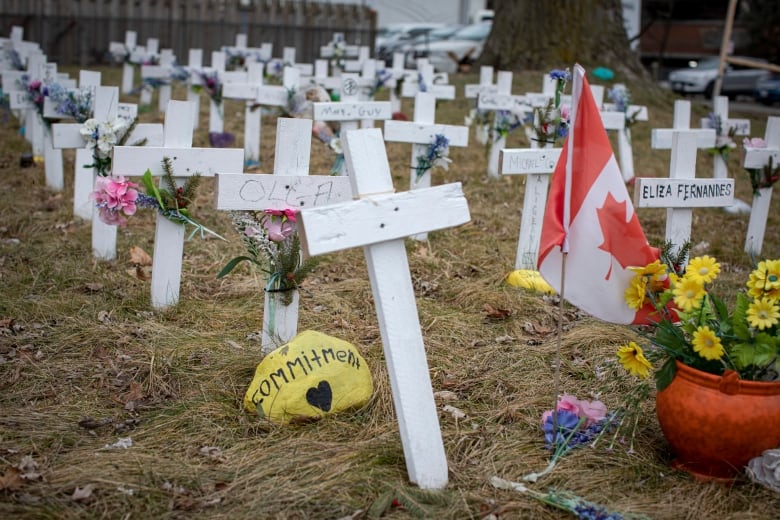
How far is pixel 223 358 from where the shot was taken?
4.07 m

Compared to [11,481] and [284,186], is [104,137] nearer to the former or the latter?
[284,186]

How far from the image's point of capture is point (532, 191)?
219 inches

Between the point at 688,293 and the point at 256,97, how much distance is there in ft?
20.4

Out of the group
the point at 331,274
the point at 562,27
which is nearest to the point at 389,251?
the point at 331,274

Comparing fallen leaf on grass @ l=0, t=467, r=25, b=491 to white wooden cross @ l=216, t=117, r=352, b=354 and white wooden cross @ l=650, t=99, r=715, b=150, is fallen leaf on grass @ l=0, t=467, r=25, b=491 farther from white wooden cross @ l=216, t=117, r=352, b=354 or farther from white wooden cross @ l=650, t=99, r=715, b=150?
white wooden cross @ l=650, t=99, r=715, b=150

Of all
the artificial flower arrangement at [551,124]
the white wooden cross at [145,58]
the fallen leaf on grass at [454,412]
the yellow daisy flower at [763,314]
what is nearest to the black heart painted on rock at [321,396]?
the fallen leaf on grass at [454,412]

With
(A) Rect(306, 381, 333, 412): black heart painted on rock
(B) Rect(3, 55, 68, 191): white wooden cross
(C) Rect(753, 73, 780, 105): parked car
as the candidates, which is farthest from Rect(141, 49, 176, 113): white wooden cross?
(C) Rect(753, 73, 780, 105): parked car

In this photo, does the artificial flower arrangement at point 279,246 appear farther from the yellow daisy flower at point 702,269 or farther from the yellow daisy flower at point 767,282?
the yellow daisy flower at point 767,282

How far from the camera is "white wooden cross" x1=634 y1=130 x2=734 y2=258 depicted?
4.51 meters

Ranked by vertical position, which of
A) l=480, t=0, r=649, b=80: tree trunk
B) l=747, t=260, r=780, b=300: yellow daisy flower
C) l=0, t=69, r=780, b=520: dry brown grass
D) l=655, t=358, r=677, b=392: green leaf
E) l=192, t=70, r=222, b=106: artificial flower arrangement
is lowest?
l=0, t=69, r=780, b=520: dry brown grass

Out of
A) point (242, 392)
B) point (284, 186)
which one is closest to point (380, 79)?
point (284, 186)

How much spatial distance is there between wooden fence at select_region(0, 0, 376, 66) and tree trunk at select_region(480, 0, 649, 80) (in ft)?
14.7

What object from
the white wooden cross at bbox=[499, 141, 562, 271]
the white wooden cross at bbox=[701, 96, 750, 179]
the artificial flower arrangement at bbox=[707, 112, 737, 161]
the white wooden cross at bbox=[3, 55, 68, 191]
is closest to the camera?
the white wooden cross at bbox=[499, 141, 562, 271]

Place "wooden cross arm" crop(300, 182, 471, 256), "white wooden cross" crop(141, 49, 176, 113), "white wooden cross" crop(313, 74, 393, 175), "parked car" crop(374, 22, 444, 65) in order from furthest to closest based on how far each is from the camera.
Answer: "parked car" crop(374, 22, 444, 65)
"white wooden cross" crop(141, 49, 176, 113)
"white wooden cross" crop(313, 74, 393, 175)
"wooden cross arm" crop(300, 182, 471, 256)
